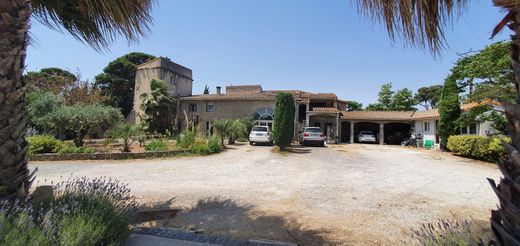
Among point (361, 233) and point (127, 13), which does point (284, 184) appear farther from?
point (127, 13)

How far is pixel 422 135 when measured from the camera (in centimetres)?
2703

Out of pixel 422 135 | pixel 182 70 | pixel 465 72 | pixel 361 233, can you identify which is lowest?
pixel 361 233

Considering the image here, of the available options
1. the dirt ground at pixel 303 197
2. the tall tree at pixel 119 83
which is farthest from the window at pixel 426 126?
the tall tree at pixel 119 83

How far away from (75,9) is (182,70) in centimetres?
3384

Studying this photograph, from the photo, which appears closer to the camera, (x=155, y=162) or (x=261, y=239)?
(x=261, y=239)

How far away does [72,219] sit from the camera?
2525 mm

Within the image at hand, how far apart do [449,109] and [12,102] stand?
22.7 meters

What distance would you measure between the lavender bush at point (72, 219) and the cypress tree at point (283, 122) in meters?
14.7

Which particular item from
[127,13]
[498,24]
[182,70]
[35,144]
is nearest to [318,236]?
[498,24]

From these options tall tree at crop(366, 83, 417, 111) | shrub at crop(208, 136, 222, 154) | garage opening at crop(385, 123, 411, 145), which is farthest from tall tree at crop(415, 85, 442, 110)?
shrub at crop(208, 136, 222, 154)

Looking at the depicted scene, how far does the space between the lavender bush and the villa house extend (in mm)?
22064

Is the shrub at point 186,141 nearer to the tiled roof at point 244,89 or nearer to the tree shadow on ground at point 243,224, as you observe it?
the tree shadow on ground at point 243,224

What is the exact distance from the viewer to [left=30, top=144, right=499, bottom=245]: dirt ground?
14.8ft

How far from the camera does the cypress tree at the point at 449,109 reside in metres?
19.3
